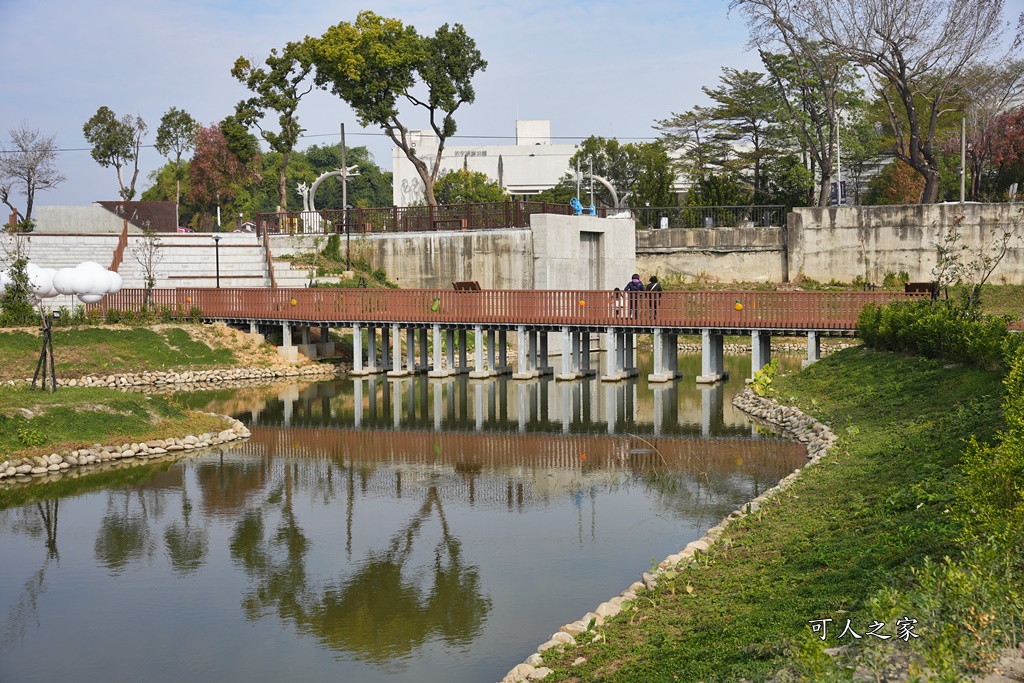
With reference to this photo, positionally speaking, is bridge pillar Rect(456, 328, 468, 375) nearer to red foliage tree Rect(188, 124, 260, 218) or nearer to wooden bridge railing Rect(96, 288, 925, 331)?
wooden bridge railing Rect(96, 288, 925, 331)

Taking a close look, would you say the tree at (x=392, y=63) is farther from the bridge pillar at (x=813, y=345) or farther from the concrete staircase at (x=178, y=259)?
the bridge pillar at (x=813, y=345)

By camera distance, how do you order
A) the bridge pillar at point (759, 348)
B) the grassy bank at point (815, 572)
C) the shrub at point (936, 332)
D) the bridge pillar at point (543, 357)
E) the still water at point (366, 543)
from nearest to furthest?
1. the grassy bank at point (815, 572)
2. the still water at point (366, 543)
3. the shrub at point (936, 332)
4. the bridge pillar at point (759, 348)
5. the bridge pillar at point (543, 357)

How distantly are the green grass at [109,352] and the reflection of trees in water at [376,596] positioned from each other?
18.5 m

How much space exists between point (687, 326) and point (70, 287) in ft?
54.9

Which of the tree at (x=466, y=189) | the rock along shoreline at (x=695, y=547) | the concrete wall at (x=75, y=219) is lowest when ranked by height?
the rock along shoreline at (x=695, y=547)

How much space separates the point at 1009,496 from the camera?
366 inches

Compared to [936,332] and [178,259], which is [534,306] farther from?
[178,259]

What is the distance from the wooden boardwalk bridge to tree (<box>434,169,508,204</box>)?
37.4 metres

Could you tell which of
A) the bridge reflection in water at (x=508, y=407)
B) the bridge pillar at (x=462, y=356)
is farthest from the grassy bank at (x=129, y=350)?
the bridge pillar at (x=462, y=356)

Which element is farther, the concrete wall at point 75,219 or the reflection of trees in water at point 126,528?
Answer: the concrete wall at point 75,219

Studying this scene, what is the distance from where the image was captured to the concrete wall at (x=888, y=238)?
147 ft

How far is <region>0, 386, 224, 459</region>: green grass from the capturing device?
70.1ft

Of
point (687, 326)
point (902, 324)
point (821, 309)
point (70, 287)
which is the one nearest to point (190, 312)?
point (70, 287)

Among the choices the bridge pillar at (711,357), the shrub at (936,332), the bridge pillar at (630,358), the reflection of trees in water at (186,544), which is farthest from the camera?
the bridge pillar at (630,358)
